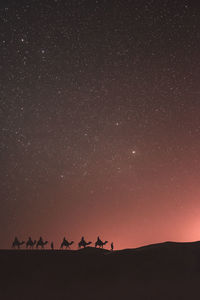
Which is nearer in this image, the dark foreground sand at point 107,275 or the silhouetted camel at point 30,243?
the dark foreground sand at point 107,275

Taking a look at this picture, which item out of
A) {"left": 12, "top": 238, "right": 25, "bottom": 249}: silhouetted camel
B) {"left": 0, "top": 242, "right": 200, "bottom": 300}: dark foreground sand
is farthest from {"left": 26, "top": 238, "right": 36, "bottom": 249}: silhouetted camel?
{"left": 0, "top": 242, "right": 200, "bottom": 300}: dark foreground sand

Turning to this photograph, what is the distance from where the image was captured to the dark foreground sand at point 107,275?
12141mm

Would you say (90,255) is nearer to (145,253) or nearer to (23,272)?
(145,253)

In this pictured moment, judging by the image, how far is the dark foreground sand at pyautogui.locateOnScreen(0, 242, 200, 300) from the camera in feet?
39.8

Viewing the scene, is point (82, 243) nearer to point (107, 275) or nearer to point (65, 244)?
point (65, 244)

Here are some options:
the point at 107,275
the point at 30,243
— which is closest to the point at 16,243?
the point at 30,243

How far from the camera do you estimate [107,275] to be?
1514 cm

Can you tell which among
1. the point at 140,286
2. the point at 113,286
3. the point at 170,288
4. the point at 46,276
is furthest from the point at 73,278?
the point at 170,288

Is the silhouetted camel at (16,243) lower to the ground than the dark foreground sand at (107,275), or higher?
higher

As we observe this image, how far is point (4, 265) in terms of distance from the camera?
18.0 m

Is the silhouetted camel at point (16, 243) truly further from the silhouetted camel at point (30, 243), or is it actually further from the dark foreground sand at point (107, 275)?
the dark foreground sand at point (107, 275)

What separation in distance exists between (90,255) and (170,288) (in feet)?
28.4

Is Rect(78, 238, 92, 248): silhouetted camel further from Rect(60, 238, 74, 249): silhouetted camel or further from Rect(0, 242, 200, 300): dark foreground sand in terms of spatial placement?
Rect(0, 242, 200, 300): dark foreground sand

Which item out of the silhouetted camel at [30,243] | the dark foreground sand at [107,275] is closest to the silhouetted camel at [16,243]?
the silhouetted camel at [30,243]
